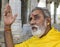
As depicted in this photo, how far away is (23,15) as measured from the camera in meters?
15.9

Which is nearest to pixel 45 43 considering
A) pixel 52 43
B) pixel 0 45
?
pixel 52 43

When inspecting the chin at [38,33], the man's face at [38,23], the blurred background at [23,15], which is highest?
the man's face at [38,23]

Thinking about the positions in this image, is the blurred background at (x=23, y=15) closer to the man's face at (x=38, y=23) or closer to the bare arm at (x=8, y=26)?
the man's face at (x=38, y=23)

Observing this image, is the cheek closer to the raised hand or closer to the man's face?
the man's face

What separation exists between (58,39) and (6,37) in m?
0.54

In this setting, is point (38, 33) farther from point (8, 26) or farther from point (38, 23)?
point (8, 26)

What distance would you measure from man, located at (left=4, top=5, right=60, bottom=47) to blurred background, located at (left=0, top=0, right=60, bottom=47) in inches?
18.1

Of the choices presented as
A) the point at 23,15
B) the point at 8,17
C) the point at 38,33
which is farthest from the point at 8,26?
the point at 23,15

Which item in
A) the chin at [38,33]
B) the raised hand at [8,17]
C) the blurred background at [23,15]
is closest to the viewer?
the raised hand at [8,17]

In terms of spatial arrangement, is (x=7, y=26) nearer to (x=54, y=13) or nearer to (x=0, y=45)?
(x=0, y=45)

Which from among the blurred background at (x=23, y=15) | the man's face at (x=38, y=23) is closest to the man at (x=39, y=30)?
the man's face at (x=38, y=23)

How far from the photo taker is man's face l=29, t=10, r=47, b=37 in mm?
3422

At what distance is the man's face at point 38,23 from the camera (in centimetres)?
342

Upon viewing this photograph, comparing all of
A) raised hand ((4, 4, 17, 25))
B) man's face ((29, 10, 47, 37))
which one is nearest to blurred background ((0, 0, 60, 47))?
man's face ((29, 10, 47, 37))
